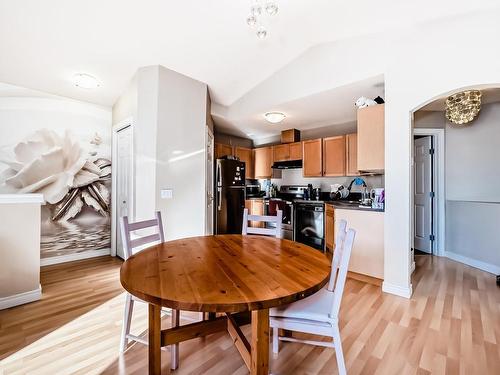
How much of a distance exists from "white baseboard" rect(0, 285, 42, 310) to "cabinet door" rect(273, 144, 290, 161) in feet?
14.1

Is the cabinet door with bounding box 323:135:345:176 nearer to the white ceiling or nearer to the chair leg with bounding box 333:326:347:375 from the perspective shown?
the white ceiling

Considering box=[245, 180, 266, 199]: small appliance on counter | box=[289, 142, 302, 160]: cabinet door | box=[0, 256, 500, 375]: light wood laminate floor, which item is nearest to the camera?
box=[0, 256, 500, 375]: light wood laminate floor

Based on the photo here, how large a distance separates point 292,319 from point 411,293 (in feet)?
6.54

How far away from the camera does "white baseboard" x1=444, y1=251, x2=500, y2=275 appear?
3.11 m

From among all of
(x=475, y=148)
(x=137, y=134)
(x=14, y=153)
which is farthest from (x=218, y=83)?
(x=475, y=148)

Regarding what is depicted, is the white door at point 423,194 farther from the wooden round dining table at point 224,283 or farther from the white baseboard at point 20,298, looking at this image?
the white baseboard at point 20,298

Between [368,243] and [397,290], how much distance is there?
56cm

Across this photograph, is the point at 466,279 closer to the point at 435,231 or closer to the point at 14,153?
the point at 435,231

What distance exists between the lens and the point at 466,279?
9.53 ft

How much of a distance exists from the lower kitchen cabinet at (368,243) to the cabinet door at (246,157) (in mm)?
2967

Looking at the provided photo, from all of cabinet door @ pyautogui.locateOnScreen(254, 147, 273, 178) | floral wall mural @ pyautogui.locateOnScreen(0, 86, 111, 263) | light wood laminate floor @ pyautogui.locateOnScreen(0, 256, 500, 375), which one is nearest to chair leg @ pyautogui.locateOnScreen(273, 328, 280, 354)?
light wood laminate floor @ pyautogui.locateOnScreen(0, 256, 500, 375)

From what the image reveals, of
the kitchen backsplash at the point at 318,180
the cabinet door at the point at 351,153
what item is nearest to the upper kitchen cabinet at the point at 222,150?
the kitchen backsplash at the point at 318,180

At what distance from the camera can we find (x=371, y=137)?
9.32 feet

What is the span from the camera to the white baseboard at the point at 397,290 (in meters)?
2.43
